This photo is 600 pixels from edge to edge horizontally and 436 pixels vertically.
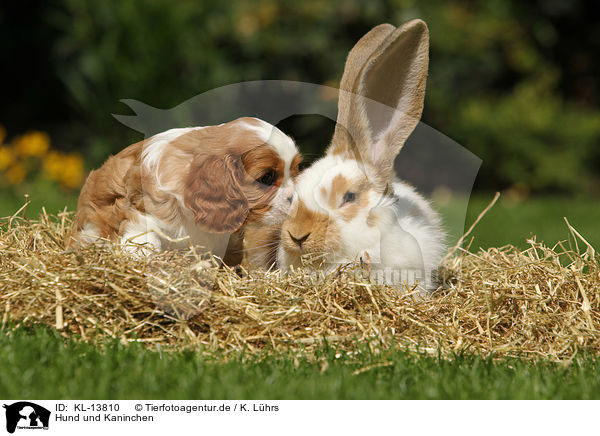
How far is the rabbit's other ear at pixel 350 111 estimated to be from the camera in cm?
295

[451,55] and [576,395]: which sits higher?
[451,55]

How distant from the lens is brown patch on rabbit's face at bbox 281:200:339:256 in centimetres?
273

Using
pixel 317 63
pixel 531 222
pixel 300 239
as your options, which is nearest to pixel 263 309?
pixel 300 239

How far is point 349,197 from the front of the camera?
282 cm

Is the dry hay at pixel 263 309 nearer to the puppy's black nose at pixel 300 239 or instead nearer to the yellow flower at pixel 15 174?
the puppy's black nose at pixel 300 239

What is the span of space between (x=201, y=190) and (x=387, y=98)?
94 cm

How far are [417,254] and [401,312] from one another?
1.02 ft

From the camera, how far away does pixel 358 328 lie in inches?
105

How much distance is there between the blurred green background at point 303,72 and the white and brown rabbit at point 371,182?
140 inches

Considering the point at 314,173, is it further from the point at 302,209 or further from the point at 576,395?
the point at 576,395

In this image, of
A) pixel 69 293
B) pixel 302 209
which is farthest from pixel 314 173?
pixel 69 293
